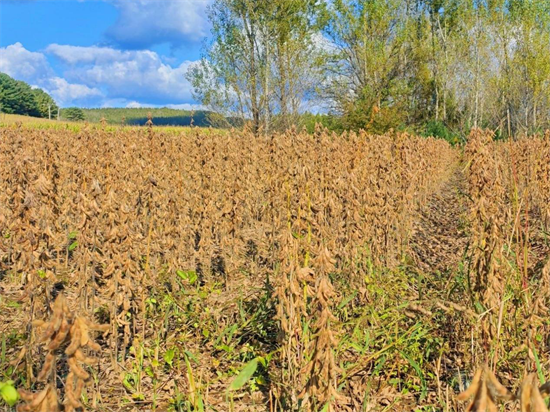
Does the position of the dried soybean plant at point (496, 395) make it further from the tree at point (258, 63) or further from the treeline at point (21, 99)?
the treeline at point (21, 99)

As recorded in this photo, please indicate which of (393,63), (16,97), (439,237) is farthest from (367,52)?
(16,97)

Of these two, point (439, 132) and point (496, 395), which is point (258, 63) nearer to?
point (439, 132)

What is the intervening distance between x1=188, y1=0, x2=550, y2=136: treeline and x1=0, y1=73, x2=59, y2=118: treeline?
5949cm

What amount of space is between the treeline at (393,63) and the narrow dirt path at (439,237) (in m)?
10.1

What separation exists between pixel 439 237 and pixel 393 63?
26.6 meters

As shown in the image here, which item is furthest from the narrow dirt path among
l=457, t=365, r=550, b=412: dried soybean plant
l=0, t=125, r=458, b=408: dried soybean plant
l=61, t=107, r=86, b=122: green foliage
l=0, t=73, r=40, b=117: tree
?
l=61, t=107, r=86, b=122: green foliage

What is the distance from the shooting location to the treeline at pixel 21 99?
77.9m

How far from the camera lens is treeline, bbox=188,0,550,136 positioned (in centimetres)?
2441

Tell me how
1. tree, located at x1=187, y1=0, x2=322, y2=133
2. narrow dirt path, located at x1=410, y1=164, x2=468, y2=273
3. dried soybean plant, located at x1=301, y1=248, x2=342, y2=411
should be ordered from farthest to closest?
tree, located at x1=187, y1=0, x2=322, y2=133 < narrow dirt path, located at x1=410, y1=164, x2=468, y2=273 < dried soybean plant, located at x1=301, y1=248, x2=342, y2=411

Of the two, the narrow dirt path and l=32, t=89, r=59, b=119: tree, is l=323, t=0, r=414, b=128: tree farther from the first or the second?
l=32, t=89, r=59, b=119: tree

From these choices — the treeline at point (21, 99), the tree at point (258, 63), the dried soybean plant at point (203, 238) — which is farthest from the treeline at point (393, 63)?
the treeline at point (21, 99)

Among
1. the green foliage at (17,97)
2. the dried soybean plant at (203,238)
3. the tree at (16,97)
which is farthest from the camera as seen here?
the tree at (16,97)

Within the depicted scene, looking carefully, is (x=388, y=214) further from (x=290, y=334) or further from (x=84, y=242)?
(x=84, y=242)

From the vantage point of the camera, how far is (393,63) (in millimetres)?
31125
